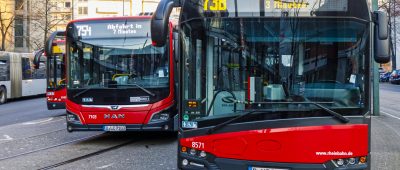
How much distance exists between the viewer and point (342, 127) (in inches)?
211

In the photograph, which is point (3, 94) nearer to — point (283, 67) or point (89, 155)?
point (89, 155)

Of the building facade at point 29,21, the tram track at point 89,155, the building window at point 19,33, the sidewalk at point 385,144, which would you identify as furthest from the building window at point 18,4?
the tram track at point 89,155

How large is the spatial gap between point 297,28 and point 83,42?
255 inches

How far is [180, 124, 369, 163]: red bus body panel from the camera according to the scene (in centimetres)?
Answer: 535

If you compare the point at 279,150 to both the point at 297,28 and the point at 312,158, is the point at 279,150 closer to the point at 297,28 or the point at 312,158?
the point at 312,158

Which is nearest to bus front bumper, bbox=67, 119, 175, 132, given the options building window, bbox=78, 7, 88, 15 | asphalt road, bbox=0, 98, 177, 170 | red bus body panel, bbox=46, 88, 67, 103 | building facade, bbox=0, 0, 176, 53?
asphalt road, bbox=0, 98, 177, 170

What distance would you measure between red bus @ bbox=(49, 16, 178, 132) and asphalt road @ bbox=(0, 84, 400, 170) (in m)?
0.61

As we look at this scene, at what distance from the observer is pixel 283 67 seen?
5.58 meters

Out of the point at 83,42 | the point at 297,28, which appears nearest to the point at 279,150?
the point at 297,28

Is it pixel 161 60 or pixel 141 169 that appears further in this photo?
pixel 161 60

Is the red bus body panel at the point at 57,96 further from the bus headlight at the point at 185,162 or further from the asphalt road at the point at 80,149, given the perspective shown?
the bus headlight at the point at 185,162

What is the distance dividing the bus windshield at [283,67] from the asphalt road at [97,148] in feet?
10.4

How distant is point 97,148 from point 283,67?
6.25m

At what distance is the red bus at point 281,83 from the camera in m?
5.39
